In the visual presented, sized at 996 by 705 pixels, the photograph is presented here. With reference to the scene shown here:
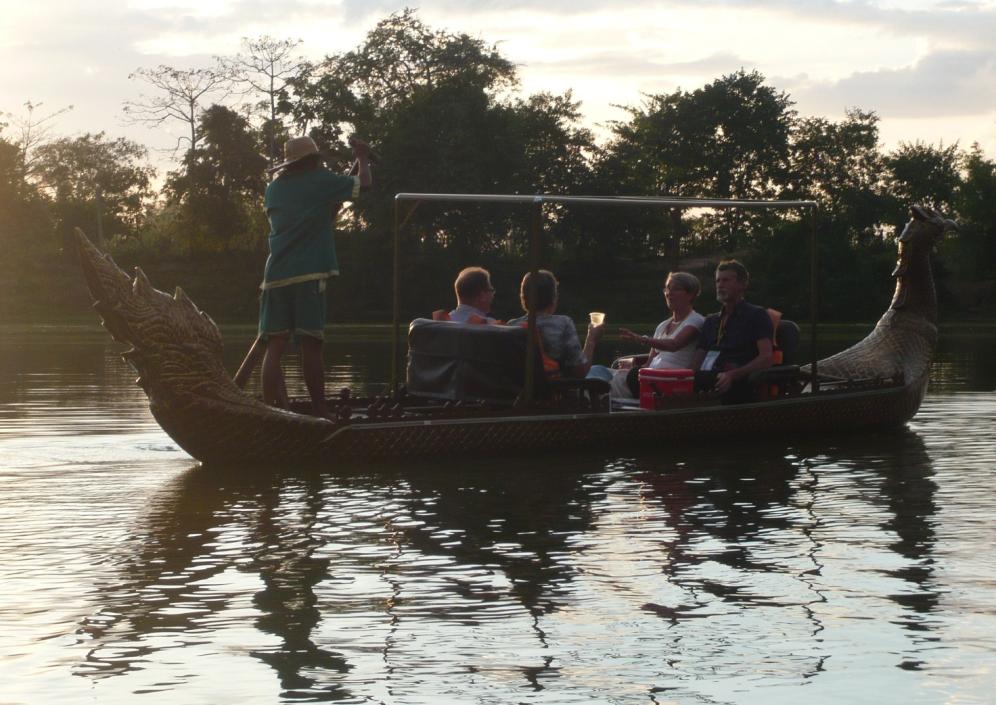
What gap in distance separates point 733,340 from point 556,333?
1531 millimetres

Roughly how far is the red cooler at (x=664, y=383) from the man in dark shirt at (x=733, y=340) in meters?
0.15

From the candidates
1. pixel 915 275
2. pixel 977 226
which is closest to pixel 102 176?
pixel 977 226

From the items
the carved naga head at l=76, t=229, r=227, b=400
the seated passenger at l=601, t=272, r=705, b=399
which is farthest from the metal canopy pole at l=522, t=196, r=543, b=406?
the carved naga head at l=76, t=229, r=227, b=400

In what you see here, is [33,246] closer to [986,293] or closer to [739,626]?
[986,293]

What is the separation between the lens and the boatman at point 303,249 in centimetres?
1052

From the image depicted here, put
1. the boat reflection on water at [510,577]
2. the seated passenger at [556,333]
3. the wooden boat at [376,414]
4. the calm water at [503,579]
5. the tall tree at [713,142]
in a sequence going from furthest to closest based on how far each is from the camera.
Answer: the tall tree at [713,142] → the seated passenger at [556,333] → the wooden boat at [376,414] → the boat reflection on water at [510,577] → the calm water at [503,579]

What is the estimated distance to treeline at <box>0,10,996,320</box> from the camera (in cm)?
5322

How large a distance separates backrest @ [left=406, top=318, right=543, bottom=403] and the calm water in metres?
0.62

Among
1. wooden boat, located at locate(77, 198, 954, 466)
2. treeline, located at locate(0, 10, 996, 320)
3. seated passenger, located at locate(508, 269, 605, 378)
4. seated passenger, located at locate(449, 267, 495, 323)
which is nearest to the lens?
wooden boat, located at locate(77, 198, 954, 466)

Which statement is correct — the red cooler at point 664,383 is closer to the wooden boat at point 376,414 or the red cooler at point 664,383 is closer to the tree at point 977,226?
the wooden boat at point 376,414

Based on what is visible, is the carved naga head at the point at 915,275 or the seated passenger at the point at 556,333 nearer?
the seated passenger at the point at 556,333

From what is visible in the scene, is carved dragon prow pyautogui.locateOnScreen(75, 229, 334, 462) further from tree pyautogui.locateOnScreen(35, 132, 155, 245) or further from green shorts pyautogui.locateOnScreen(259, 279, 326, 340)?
tree pyautogui.locateOnScreen(35, 132, 155, 245)

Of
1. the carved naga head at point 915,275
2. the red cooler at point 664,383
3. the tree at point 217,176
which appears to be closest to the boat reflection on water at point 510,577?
the red cooler at point 664,383

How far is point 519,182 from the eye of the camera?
2238 inches
